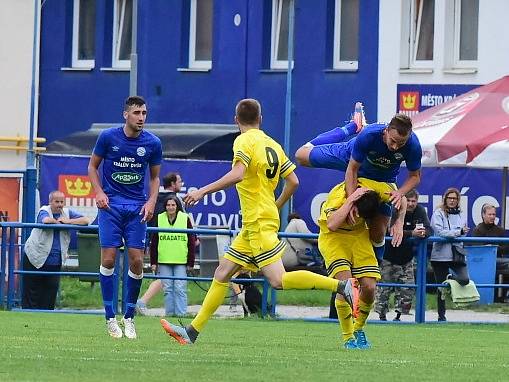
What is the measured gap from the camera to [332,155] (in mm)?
14438

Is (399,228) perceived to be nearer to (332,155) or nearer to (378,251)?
(378,251)

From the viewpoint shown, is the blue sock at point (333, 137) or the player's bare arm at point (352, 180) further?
the blue sock at point (333, 137)

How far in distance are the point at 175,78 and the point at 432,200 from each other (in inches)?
482

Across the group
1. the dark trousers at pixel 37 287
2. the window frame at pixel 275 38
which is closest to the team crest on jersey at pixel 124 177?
the dark trousers at pixel 37 287

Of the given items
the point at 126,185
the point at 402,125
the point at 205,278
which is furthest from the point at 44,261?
the point at 402,125

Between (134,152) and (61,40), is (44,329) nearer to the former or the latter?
(134,152)

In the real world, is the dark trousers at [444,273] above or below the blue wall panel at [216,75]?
below

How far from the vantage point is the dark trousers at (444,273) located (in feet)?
72.0

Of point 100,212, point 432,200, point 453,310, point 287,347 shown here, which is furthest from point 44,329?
point 432,200

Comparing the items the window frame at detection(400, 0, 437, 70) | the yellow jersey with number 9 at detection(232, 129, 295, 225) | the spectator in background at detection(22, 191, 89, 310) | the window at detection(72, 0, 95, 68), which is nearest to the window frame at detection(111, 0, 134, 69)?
the window at detection(72, 0, 95, 68)

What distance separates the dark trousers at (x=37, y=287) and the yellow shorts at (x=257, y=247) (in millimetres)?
8478

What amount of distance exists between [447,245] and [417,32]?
16.3 metres

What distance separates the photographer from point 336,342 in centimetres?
1598

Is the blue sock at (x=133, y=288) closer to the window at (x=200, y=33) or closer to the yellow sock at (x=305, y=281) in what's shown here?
the yellow sock at (x=305, y=281)
